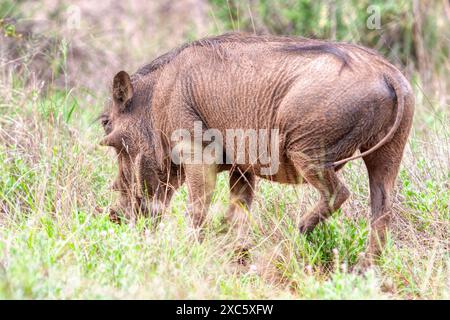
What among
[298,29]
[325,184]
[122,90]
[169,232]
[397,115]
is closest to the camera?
[397,115]

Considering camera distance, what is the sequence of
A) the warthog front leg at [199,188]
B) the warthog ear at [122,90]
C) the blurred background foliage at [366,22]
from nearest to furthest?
the warthog front leg at [199,188], the warthog ear at [122,90], the blurred background foliage at [366,22]

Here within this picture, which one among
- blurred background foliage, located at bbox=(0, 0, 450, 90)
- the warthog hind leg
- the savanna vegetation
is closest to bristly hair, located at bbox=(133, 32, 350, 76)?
the warthog hind leg

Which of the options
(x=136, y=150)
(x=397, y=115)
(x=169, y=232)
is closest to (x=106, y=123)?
(x=136, y=150)

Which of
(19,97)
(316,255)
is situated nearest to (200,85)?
(316,255)

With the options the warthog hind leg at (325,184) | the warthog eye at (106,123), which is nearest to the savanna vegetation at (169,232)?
the warthog eye at (106,123)

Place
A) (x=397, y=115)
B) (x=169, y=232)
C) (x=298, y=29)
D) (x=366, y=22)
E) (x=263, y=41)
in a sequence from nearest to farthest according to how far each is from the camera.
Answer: (x=397, y=115) < (x=169, y=232) < (x=263, y=41) < (x=366, y=22) < (x=298, y=29)

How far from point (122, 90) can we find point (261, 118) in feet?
3.44

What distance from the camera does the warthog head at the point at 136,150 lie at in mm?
5383

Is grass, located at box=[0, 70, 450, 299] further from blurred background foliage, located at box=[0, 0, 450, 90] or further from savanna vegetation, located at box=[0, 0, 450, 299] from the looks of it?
blurred background foliage, located at box=[0, 0, 450, 90]

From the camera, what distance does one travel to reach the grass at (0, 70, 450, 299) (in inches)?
164

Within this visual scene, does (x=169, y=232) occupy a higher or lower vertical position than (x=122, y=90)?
lower

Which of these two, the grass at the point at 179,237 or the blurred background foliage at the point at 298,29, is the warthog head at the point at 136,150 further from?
the blurred background foliage at the point at 298,29

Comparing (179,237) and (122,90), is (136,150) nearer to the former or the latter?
(122,90)

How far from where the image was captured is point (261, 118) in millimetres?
4859
